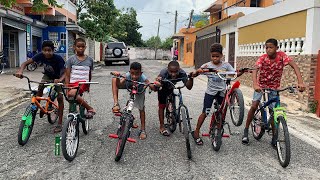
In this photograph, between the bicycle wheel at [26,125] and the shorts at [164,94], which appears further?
the shorts at [164,94]

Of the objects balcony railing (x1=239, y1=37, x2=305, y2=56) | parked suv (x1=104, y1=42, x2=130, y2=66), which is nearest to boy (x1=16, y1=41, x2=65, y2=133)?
balcony railing (x1=239, y1=37, x2=305, y2=56)

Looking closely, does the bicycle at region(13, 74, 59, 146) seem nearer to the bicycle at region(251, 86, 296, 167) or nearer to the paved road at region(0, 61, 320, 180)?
the paved road at region(0, 61, 320, 180)

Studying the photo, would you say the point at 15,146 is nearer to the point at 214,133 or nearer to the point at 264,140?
the point at 214,133

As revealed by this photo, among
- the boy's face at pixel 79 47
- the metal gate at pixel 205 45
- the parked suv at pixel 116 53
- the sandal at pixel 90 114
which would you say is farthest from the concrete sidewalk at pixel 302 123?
the parked suv at pixel 116 53

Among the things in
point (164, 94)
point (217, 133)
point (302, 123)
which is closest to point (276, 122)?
point (217, 133)

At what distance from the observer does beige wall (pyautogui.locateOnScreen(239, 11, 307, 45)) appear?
948cm

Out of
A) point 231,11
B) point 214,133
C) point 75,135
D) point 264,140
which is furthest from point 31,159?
point 231,11

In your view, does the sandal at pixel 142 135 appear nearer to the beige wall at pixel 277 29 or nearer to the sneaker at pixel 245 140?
the sneaker at pixel 245 140

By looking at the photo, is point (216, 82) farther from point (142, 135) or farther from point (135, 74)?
point (142, 135)

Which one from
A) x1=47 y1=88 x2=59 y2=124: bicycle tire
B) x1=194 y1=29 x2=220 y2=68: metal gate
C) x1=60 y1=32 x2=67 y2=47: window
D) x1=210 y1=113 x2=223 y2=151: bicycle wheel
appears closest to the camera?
x1=210 y1=113 x2=223 y2=151: bicycle wheel

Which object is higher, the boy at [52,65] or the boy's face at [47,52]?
the boy's face at [47,52]

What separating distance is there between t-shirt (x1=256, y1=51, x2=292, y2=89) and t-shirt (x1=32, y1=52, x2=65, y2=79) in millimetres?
3217

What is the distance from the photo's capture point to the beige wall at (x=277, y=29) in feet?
31.1

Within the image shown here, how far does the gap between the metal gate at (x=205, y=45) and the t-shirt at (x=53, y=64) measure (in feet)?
44.5
